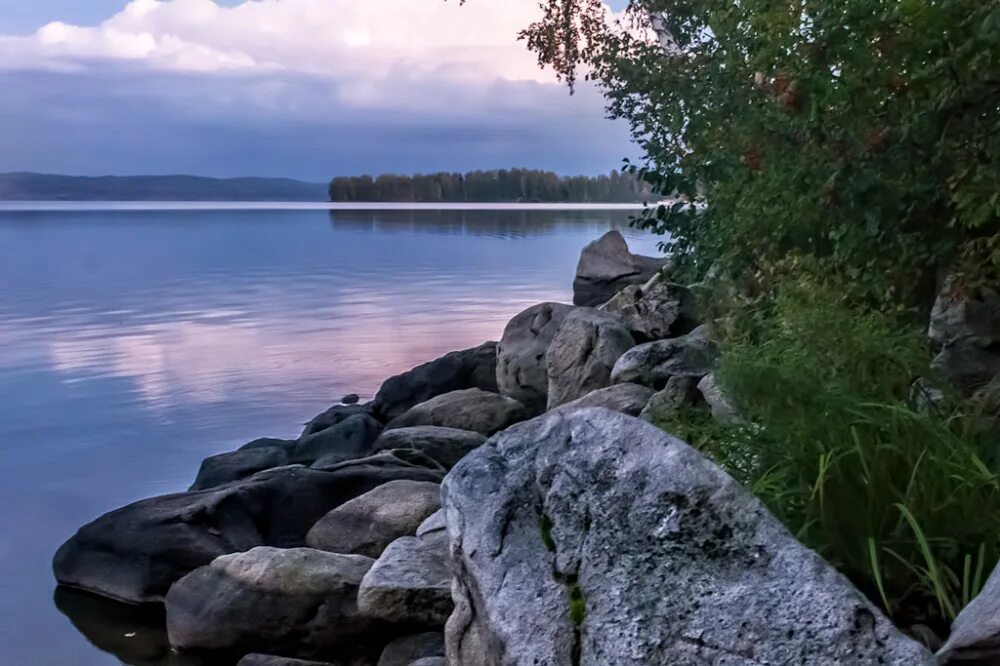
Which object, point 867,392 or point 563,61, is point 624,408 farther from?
point 563,61

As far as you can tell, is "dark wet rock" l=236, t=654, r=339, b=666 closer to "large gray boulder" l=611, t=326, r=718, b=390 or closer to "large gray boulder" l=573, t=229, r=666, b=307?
"large gray boulder" l=611, t=326, r=718, b=390

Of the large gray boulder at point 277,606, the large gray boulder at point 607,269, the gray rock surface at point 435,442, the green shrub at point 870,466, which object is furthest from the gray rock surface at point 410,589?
the large gray boulder at point 607,269

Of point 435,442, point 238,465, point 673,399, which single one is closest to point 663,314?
point 435,442

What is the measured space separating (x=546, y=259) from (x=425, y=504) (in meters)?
37.3

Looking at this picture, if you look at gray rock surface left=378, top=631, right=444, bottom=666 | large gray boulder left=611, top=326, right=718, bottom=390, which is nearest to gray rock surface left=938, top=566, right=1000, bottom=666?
gray rock surface left=378, top=631, right=444, bottom=666

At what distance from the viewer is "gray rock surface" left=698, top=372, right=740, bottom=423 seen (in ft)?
16.2

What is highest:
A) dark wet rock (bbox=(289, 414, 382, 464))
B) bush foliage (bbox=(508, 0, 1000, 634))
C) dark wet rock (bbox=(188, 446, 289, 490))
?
bush foliage (bbox=(508, 0, 1000, 634))

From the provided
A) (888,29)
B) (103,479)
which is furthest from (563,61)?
(888,29)

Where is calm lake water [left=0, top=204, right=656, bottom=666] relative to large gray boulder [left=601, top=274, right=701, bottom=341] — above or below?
below

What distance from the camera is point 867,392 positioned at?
173 inches

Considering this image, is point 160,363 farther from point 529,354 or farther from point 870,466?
point 870,466

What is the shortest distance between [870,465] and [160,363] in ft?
55.9

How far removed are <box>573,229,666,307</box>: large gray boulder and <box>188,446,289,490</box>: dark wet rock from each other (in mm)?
11574

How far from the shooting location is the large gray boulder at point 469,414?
1123 cm
